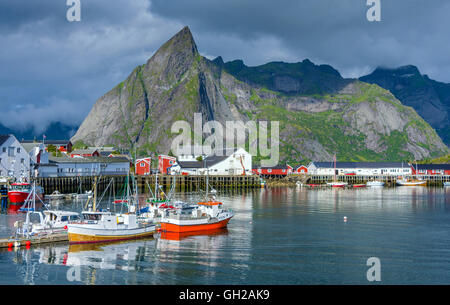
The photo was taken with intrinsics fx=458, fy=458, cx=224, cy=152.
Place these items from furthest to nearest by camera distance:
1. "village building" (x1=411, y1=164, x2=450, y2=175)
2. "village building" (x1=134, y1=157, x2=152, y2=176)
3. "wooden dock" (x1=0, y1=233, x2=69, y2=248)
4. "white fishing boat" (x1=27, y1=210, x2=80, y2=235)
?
"village building" (x1=411, y1=164, x2=450, y2=175)
"village building" (x1=134, y1=157, x2=152, y2=176)
"white fishing boat" (x1=27, y1=210, x2=80, y2=235)
"wooden dock" (x1=0, y1=233, x2=69, y2=248)

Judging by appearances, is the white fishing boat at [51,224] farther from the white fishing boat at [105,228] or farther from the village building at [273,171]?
the village building at [273,171]

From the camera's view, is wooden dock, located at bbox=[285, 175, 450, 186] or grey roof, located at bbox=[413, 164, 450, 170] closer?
wooden dock, located at bbox=[285, 175, 450, 186]

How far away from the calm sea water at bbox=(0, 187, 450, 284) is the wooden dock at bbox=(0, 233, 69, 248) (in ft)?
4.06

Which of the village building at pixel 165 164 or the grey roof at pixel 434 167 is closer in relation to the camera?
the village building at pixel 165 164

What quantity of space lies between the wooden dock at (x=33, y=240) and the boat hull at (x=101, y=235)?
155 cm

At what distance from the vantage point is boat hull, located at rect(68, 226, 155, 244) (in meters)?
45.2

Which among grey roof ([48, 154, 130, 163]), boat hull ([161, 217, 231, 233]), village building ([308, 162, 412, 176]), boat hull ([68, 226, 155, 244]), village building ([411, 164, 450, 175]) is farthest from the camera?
village building ([308, 162, 412, 176])

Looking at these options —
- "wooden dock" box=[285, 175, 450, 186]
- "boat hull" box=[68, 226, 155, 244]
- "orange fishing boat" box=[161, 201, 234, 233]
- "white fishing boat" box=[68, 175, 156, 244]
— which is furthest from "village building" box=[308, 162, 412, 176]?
"white fishing boat" box=[68, 175, 156, 244]

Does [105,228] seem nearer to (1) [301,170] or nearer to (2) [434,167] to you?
(1) [301,170]

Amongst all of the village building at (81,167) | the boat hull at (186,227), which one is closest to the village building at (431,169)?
the village building at (81,167)

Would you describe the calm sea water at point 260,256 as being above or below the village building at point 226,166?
below

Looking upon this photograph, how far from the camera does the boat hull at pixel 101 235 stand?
4525 cm

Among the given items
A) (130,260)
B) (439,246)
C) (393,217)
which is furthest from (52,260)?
(393,217)

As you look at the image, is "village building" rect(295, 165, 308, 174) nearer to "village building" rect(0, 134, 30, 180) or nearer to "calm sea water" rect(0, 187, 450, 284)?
"village building" rect(0, 134, 30, 180)
